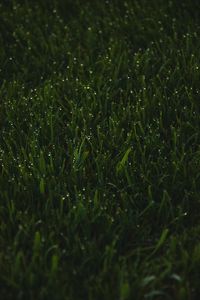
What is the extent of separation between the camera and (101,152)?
9.39 feet

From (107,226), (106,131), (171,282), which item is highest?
(106,131)

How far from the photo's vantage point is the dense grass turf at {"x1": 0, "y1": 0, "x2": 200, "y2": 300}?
2.27m

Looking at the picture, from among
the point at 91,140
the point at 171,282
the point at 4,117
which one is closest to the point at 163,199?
the point at 171,282

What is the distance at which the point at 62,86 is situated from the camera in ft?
11.1

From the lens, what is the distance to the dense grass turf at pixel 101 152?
2.27 meters

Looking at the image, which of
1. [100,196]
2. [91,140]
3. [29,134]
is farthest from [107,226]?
[29,134]

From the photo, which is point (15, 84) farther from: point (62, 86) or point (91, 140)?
point (91, 140)

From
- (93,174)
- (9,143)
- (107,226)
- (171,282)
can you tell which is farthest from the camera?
(9,143)

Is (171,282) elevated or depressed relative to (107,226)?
depressed

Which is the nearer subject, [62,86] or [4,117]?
[4,117]

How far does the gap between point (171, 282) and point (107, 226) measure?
389 millimetres

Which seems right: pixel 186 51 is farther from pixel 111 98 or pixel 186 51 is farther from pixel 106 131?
pixel 106 131

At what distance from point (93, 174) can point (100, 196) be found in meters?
0.19

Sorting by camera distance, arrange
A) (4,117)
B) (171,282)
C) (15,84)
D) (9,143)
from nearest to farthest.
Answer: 1. (171,282)
2. (9,143)
3. (4,117)
4. (15,84)
